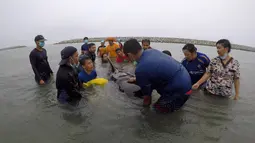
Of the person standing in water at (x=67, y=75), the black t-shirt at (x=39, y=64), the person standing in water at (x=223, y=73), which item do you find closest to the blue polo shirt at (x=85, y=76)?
the person standing in water at (x=67, y=75)

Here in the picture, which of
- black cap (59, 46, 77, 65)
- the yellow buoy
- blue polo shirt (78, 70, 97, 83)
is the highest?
black cap (59, 46, 77, 65)

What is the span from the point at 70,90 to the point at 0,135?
4.60ft

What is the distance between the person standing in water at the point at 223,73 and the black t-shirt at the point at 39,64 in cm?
457

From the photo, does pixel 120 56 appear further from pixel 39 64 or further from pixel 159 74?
pixel 159 74

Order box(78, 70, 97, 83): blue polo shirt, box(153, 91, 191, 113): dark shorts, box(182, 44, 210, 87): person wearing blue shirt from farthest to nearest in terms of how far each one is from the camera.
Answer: box(78, 70, 97, 83): blue polo shirt → box(182, 44, 210, 87): person wearing blue shirt → box(153, 91, 191, 113): dark shorts

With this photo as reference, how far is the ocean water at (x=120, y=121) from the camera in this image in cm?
281

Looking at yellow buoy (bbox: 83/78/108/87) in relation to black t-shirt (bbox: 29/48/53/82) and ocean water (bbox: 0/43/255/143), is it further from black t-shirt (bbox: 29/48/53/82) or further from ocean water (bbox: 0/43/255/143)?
black t-shirt (bbox: 29/48/53/82)

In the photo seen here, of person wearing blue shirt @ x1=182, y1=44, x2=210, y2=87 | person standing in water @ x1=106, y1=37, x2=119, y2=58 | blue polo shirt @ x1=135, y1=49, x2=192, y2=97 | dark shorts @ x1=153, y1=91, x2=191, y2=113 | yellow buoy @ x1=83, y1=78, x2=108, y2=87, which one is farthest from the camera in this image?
person standing in water @ x1=106, y1=37, x2=119, y2=58

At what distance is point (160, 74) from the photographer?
8.96 feet

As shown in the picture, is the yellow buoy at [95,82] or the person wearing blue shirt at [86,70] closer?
the person wearing blue shirt at [86,70]

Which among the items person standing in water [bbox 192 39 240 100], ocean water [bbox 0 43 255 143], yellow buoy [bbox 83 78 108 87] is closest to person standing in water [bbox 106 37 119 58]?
yellow buoy [bbox 83 78 108 87]

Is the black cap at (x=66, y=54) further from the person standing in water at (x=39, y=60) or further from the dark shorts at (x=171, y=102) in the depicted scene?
the person standing in water at (x=39, y=60)

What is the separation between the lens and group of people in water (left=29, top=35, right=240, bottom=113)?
272 cm

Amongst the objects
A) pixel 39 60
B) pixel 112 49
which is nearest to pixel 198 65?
pixel 39 60
